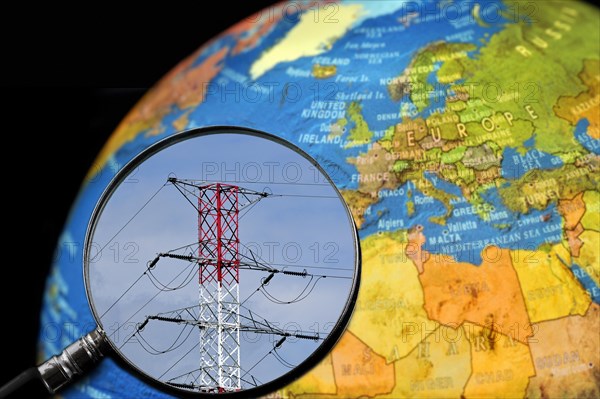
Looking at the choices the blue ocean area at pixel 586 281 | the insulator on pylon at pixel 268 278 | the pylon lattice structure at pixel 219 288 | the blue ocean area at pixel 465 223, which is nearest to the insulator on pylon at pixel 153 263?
the pylon lattice structure at pixel 219 288

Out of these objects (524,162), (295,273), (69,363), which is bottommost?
(69,363)

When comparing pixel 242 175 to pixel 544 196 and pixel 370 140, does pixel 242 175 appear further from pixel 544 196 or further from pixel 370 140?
pixel 544 196

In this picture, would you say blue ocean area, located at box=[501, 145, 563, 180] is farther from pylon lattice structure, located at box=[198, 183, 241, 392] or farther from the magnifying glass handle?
the magnifying glass handle

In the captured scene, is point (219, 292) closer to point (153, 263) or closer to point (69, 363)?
point (153, 263)

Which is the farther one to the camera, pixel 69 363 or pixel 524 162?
pixel 524 162

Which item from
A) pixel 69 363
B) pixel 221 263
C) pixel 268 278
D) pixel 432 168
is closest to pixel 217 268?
pixel 221 263

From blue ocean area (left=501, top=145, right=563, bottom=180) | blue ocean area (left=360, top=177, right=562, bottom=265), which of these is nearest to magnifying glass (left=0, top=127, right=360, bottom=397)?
blue ocean area (left=360, top=177, right=562, bottom=265)

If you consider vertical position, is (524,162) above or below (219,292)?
above
